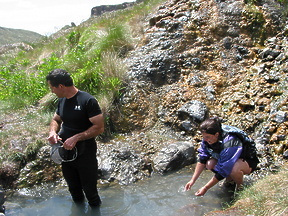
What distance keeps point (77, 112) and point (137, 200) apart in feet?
5.52

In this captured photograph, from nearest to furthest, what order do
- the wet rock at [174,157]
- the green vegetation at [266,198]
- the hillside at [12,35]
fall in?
the green vegetation at [266,198] < the wet rock at [174,157] < the hillside at [12,35]

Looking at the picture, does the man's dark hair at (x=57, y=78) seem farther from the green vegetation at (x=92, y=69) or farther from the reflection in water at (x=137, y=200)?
the green vegetation at (x=92, y=69)

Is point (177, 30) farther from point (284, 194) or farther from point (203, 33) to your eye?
point (284, 194)

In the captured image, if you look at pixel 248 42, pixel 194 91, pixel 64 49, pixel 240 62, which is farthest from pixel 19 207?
pixel 64 49

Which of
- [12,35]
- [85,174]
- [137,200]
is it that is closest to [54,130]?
[85,174]

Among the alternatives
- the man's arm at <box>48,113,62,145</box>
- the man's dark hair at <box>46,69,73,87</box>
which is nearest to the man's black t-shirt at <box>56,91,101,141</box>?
the man's arm at <box>48,113,62,145</box>

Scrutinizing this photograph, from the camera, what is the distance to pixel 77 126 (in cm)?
353

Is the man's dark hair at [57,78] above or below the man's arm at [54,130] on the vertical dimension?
above

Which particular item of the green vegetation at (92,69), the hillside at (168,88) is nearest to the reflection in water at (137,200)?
the hillside at (168,88)

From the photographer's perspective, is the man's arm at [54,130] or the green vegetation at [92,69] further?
the green vegetation at [92,69]

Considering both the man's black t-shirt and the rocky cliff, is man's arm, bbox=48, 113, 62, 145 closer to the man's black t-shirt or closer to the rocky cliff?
the man's black t-shirt

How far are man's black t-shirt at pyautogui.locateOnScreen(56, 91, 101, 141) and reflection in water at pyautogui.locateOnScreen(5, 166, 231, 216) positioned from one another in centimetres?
120

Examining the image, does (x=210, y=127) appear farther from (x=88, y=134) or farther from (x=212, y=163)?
(x=88, y=134)

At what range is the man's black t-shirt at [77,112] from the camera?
3.41 meters
